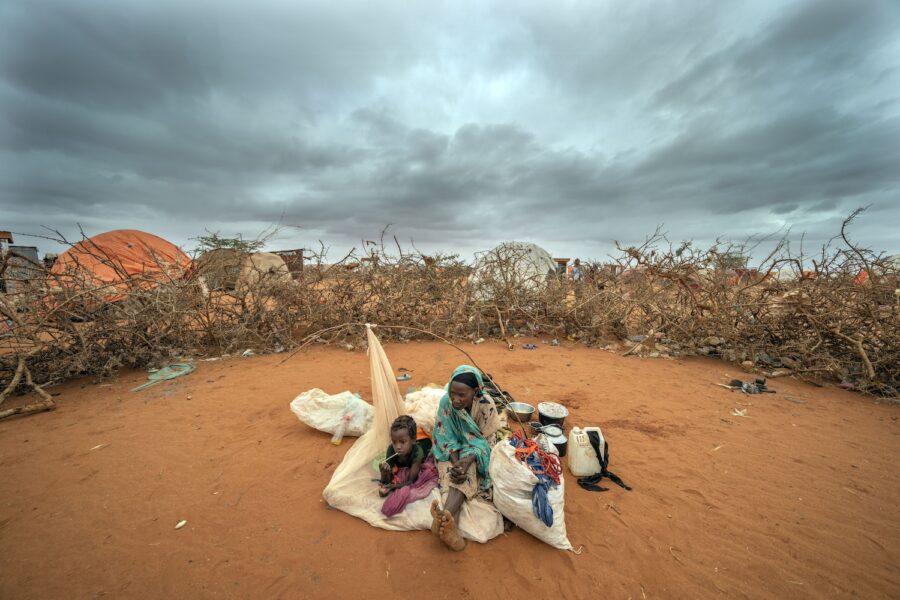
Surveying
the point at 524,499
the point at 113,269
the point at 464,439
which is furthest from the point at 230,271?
the point at 524,499

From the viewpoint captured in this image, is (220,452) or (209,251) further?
(209,251)

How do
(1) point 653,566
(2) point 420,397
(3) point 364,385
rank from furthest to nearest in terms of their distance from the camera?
(3) point 364,385 < (2) point 420,397 < (1) point 653,566

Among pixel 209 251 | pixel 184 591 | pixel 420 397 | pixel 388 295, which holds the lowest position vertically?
pixel 184 591

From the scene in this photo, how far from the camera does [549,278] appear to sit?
26.2ft

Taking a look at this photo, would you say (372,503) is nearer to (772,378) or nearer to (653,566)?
→ (653,566)

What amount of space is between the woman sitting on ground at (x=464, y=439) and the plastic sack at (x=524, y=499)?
243 mm

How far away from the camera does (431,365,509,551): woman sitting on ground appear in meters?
2.18

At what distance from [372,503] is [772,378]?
6094 millimetres

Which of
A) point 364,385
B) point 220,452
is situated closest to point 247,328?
point 364,385

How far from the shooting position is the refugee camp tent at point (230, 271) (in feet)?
19.5

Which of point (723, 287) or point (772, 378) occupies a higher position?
point (723, 287)

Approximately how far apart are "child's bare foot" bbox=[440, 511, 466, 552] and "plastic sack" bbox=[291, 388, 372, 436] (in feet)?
4.92

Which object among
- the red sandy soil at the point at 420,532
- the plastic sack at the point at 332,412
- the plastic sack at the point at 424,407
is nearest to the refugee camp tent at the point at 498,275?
the red sandy soil at the point at 420,532

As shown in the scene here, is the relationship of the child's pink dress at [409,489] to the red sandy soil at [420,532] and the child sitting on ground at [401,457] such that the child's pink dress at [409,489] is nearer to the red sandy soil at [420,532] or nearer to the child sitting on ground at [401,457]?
the child sitting on ground at [401,457]
